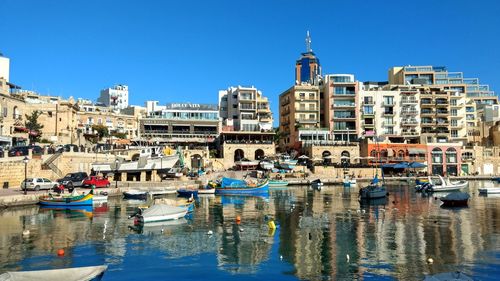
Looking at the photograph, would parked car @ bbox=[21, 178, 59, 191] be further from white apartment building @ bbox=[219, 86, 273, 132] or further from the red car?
white apartment building @ bbox=[219, 86, 273, 132]

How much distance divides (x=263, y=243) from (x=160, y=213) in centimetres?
996

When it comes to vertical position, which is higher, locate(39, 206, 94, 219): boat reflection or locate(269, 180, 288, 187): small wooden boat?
locate(269, 180, 288, 187): small wooden boat

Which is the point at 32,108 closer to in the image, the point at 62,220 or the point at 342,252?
the point at 62,220

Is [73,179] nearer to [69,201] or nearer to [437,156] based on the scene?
[69,201]

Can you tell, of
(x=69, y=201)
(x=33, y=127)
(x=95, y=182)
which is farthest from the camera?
(x=33, y=127)

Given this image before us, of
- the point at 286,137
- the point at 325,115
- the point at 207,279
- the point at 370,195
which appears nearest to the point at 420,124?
the point at 325,115

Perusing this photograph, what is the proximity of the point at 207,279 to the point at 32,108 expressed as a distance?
7494cm

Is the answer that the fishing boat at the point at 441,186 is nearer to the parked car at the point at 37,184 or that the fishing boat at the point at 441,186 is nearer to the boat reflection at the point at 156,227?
the boat reflection at the point at 156,227

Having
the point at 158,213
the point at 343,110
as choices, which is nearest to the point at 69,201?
the point at 158,213

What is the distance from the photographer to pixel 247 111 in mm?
98875

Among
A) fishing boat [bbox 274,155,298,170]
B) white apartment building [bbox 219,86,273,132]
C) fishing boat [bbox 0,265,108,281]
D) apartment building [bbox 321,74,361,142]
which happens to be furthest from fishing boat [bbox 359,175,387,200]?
A: white apartment building [bbox 219,86,273,132]

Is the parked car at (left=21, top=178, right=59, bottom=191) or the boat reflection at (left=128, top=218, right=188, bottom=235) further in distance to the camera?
the parked car at (left=21, top=178, right=59, bottom=191)

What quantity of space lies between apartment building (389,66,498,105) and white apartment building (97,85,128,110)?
3359 inches

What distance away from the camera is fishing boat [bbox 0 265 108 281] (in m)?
14.0
